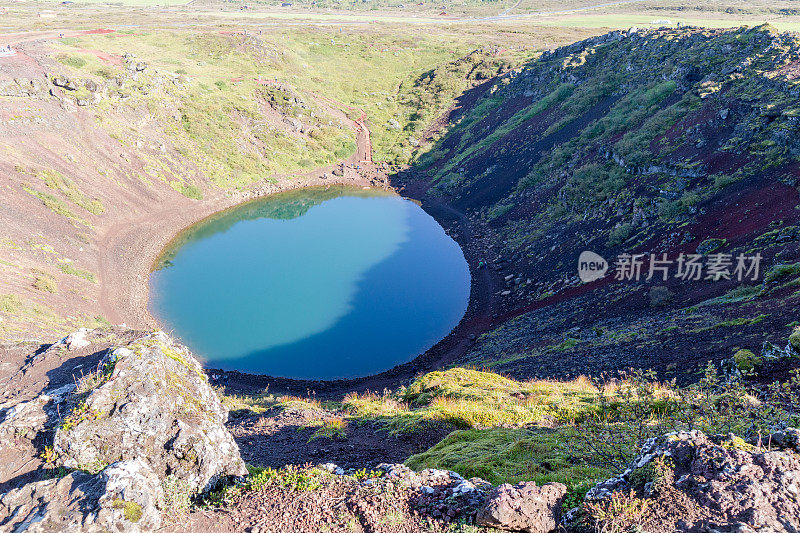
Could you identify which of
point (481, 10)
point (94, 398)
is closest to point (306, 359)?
point (94, 398)

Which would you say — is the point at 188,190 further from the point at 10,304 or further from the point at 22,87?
the point at 10,304

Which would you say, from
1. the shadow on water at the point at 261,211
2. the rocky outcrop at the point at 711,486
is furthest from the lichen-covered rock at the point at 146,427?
the shadow on water at the point at 261,211

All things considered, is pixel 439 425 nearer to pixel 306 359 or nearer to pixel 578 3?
pixel 306 359

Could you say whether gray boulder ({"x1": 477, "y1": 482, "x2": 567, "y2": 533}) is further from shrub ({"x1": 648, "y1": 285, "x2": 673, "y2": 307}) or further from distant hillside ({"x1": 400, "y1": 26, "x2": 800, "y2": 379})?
shrub ({"x1": 648, "y1": 285, "x2": 673, "y2": 307})

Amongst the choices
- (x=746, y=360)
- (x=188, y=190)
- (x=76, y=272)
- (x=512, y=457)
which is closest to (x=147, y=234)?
(x=188, y=190)

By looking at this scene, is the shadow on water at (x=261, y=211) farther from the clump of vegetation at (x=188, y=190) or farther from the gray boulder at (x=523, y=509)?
the gray boulder at (x=523, y=509)
